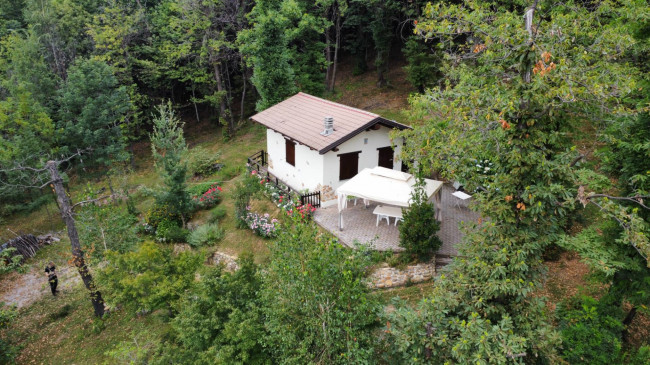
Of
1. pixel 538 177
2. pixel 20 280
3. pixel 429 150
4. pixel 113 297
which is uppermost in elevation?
pixel 538 177

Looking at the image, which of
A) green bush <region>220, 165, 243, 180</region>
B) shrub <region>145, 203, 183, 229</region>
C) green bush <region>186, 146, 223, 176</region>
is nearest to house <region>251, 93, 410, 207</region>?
shrub <region>145, 203, 183, 229</region>

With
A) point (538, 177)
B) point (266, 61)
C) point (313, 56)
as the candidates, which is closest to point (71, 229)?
point (538, 177)

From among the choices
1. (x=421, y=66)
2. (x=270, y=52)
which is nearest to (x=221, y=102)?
(x=270, y=52)

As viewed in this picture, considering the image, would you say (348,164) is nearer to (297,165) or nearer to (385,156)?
(385,156)

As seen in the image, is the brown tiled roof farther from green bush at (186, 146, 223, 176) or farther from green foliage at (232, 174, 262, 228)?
green bush at (186, 146, 223, 176)

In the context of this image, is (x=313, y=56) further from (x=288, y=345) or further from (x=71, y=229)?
(x=288, y=345)
